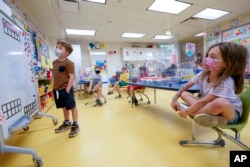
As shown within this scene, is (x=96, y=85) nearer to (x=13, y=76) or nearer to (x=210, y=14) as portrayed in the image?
(x=13, y=76)

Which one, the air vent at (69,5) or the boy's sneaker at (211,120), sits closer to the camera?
the boy's sneaker at (211,120)

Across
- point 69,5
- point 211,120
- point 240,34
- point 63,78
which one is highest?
point 69,5

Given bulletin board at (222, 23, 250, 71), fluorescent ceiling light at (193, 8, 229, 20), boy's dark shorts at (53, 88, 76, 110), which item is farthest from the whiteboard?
bulletin board at (222, 23, 250, 71)

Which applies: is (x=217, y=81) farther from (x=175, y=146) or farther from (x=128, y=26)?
(x=128, y=26)

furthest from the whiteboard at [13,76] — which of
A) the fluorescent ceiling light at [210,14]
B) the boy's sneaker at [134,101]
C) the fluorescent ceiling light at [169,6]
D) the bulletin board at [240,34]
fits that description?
the bulletin board at [240,34]

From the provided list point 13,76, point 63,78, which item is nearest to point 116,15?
point 63,78

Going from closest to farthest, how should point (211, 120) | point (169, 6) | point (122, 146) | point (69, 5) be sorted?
point (211, 120) < point (122, 146) < point (69, 5) < point (169, 6)

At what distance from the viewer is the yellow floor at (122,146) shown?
47.4 inches

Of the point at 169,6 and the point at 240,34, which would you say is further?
the point at 240,34

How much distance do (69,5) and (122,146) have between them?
3247mm

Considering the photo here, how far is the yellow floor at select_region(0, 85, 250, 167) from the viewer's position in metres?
1.20

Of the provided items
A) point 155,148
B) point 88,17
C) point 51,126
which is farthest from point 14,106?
point 88,17

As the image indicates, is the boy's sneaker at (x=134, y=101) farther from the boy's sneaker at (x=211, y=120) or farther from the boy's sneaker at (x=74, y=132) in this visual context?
the boy's sneaker at (x=211, y=120)

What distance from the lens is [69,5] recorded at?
10.5ft
